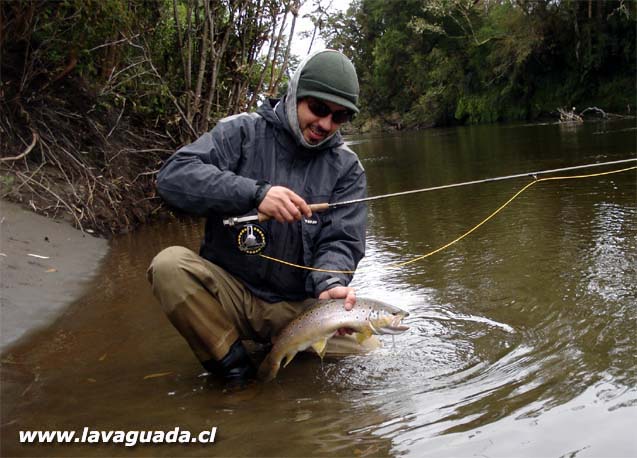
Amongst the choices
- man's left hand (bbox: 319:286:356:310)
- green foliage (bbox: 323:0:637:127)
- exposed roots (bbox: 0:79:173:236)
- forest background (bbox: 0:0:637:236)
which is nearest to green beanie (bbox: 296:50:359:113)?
man's left hand (bbox: 319:286:356:310)

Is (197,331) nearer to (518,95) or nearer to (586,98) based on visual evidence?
(586,98)

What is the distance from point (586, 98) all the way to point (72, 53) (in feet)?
93.5

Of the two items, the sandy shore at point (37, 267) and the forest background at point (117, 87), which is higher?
the forest background at point (117, 87)

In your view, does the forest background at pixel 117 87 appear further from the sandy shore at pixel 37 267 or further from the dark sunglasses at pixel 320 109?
the dark sunglasses at pixel 320 109

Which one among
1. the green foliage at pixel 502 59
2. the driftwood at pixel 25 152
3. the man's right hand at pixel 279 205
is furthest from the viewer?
the green foliage at pixel 502 59

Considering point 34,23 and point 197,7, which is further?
point 197,7

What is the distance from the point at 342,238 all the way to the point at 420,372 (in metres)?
0.76

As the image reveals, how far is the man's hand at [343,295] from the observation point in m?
2.89

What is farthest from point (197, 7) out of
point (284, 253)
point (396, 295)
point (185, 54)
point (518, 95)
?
point (518, 95)

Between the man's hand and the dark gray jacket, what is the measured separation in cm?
4

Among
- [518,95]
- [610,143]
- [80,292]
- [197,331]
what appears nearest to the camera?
[197,331]

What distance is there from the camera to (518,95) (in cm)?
3462

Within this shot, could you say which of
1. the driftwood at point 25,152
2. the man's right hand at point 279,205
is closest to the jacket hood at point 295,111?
the man's right hand at point 279,205

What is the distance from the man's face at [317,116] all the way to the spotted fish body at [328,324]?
0.82 meters
